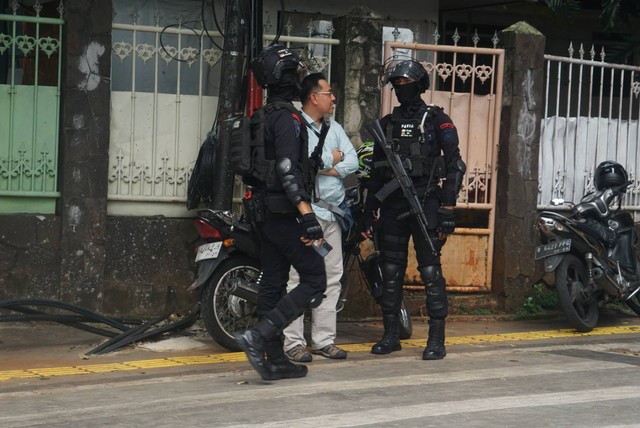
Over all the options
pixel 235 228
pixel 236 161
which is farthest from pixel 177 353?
pixel 236 161

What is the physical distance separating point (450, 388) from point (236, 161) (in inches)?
76.3

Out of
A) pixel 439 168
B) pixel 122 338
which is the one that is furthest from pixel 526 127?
pixel 122 338

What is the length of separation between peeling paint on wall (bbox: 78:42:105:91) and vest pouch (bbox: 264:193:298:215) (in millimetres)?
2707

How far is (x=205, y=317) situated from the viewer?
8.49 meters

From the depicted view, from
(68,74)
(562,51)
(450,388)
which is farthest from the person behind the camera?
(562,51)

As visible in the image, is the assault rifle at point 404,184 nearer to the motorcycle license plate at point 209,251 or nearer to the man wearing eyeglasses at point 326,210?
the man wearing eyeglasses at point 326,210

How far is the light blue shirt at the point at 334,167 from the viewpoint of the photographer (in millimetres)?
8383

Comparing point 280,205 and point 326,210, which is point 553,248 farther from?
point 280,205

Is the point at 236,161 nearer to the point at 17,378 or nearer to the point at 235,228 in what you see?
the point at 235,228

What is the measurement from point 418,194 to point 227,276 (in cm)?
151

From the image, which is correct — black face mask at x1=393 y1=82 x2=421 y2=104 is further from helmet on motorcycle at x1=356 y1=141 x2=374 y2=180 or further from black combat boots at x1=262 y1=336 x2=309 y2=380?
black combat boots at x1=262 y1=336 x2=309 y2=380

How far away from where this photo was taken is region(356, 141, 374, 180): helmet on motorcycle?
9.21 metres

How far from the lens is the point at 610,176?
1047 centimetres

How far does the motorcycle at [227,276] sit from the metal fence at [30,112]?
1.55m
